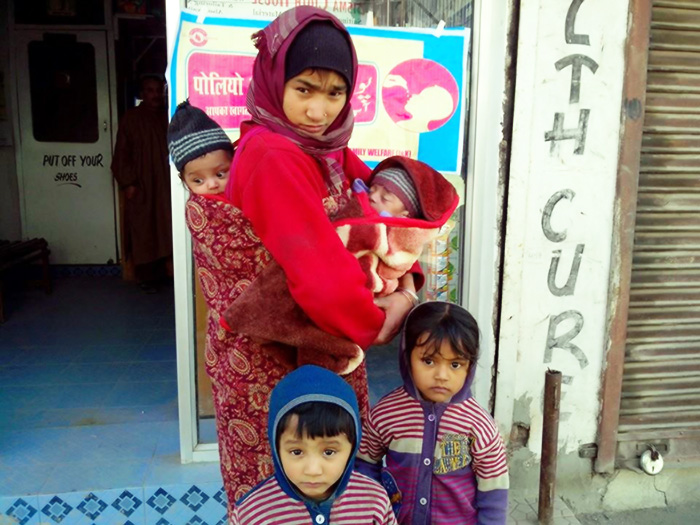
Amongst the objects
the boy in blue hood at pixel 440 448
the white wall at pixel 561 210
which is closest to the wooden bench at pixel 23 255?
the white wall at pixel 561 210

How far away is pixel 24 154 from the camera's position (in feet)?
19.0

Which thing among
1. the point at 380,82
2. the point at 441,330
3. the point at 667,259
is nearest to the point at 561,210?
the point at 667,259

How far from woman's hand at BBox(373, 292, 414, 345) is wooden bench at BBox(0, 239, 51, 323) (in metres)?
4.06

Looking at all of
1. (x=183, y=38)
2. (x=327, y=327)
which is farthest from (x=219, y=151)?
(x=183, y=38)

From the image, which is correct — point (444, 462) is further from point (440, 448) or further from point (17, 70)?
point (17, 70)

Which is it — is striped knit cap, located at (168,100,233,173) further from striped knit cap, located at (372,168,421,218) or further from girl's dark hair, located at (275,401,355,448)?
girl's dark hair, located at (275,401,355,448)

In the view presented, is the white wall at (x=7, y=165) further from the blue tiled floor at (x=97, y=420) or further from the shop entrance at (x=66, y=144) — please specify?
the blue tiled floor at (x=97, y=420)

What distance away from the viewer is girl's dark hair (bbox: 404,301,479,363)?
158 cm

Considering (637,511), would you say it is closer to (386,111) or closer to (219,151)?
(386,111)

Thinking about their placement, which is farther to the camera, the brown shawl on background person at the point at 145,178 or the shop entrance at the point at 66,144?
the shop entrance at the point at 66,144

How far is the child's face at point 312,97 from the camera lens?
128 cm

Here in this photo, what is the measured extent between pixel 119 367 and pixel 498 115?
2750 mm

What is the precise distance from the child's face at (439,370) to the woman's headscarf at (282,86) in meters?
0.56

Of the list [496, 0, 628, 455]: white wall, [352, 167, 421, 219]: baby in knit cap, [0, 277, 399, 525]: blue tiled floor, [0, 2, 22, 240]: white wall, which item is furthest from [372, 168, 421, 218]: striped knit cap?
[0, 2, 22, 240]: white wall
